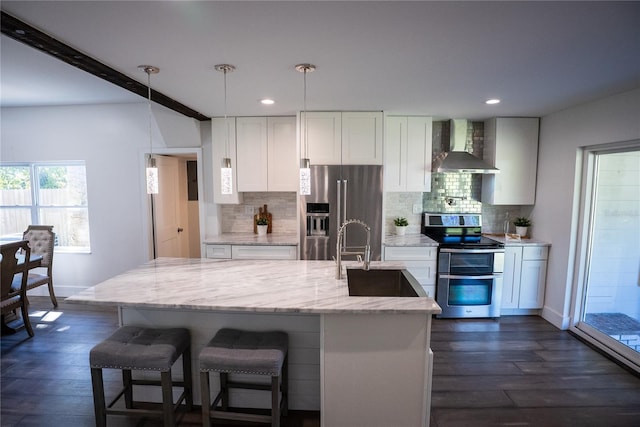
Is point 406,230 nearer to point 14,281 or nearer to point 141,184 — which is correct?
point 141,184

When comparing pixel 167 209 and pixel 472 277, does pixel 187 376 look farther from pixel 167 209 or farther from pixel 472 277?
pixel 472 277

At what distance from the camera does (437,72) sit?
2301mm

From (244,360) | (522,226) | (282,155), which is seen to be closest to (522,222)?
(522,226)

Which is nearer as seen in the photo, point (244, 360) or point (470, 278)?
point (244, 360)

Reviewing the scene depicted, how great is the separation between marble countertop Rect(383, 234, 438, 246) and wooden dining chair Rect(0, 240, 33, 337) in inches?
150

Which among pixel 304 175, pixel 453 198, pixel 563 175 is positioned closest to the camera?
pixel 304 175

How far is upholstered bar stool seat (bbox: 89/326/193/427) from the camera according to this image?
1.80m

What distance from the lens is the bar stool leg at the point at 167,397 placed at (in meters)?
1.83

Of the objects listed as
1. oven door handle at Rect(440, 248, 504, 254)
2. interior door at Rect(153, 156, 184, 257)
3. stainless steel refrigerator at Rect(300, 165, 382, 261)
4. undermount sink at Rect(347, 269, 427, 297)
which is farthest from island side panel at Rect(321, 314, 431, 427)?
interior door at Rect(153, 156, 184, 257)

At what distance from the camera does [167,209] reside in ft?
14.7

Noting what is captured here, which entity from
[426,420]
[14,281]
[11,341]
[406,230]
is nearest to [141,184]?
[14,281]

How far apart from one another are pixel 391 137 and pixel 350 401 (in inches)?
116

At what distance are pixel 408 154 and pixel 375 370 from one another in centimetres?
275

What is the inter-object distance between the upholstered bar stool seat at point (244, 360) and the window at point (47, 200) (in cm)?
363
